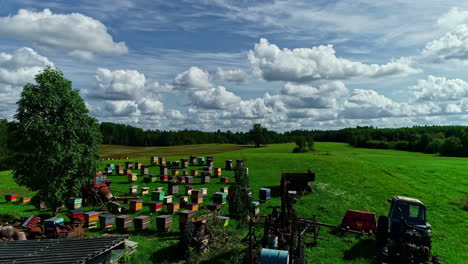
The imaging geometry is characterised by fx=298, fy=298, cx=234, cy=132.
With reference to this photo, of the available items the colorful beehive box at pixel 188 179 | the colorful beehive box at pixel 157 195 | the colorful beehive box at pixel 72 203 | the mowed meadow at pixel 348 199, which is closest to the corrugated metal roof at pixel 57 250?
the mowed meadow at pixel 348 199

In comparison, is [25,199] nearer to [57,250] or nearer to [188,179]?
[188,179]

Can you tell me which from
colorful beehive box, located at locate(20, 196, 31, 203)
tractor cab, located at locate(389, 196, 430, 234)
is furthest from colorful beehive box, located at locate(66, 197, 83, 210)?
tractor cab, located at locate(389, 196, 430, 234)

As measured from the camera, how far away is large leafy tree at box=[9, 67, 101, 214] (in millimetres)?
21484

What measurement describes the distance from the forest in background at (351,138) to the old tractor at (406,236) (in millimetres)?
71936

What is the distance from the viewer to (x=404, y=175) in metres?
45.1

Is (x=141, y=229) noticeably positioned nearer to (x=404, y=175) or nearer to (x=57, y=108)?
(x=57, y=108)

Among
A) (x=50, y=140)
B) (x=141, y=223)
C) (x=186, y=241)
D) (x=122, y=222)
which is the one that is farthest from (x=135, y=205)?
(x=186, y=241)

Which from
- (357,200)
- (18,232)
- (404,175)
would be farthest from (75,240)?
(404,175)

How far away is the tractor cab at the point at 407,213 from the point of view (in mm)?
17172

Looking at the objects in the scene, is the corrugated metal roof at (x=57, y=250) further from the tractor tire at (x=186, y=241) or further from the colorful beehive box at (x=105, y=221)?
the colorful beehive box at (x=105, y=221)

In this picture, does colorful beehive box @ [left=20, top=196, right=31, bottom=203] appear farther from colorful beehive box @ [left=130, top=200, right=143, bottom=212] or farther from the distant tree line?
the distant tree line

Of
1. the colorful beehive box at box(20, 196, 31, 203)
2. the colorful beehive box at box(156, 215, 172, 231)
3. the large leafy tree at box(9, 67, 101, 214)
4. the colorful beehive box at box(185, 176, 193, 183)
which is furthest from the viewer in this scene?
the colorful beehive box at box(185, 176, 193, 183)

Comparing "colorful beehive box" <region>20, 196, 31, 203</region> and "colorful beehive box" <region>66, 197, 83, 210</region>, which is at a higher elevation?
"colorful beehive box" <region>66, 197, 83, 210</region>

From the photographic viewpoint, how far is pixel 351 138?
136875 millimetres
